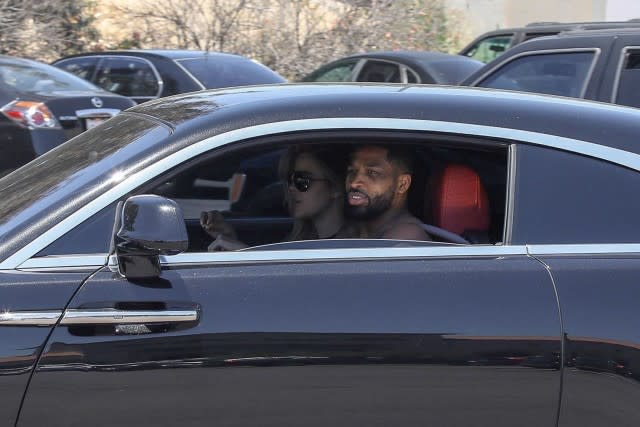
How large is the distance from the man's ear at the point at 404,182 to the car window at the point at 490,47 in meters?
10.6

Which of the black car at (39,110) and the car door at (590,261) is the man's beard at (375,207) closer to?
the car door at (590,261)

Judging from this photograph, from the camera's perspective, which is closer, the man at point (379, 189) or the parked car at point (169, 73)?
the man at point (379, 189)

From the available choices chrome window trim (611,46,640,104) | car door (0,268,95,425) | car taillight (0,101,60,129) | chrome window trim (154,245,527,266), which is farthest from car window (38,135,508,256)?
car taillight (0,101,60,129)

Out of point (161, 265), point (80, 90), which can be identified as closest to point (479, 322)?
point (161, 265)

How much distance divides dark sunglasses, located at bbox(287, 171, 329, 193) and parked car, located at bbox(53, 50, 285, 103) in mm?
7258

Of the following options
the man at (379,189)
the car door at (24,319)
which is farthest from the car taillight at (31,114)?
the car door at (24,319)

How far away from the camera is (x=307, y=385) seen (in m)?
2.66

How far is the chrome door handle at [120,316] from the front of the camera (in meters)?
2.66

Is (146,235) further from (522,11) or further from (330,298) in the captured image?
(522,11)

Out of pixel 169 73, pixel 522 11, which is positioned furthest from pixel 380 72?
pixel 522 11

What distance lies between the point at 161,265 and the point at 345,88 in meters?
0.92

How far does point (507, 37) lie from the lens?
554 inches

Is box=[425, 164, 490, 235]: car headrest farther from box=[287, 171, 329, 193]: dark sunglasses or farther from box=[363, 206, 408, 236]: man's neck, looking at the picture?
box=[287, 171, 329, 193]: dark sunglasses

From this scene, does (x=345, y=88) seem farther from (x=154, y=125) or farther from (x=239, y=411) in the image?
(x=239, y=411)
